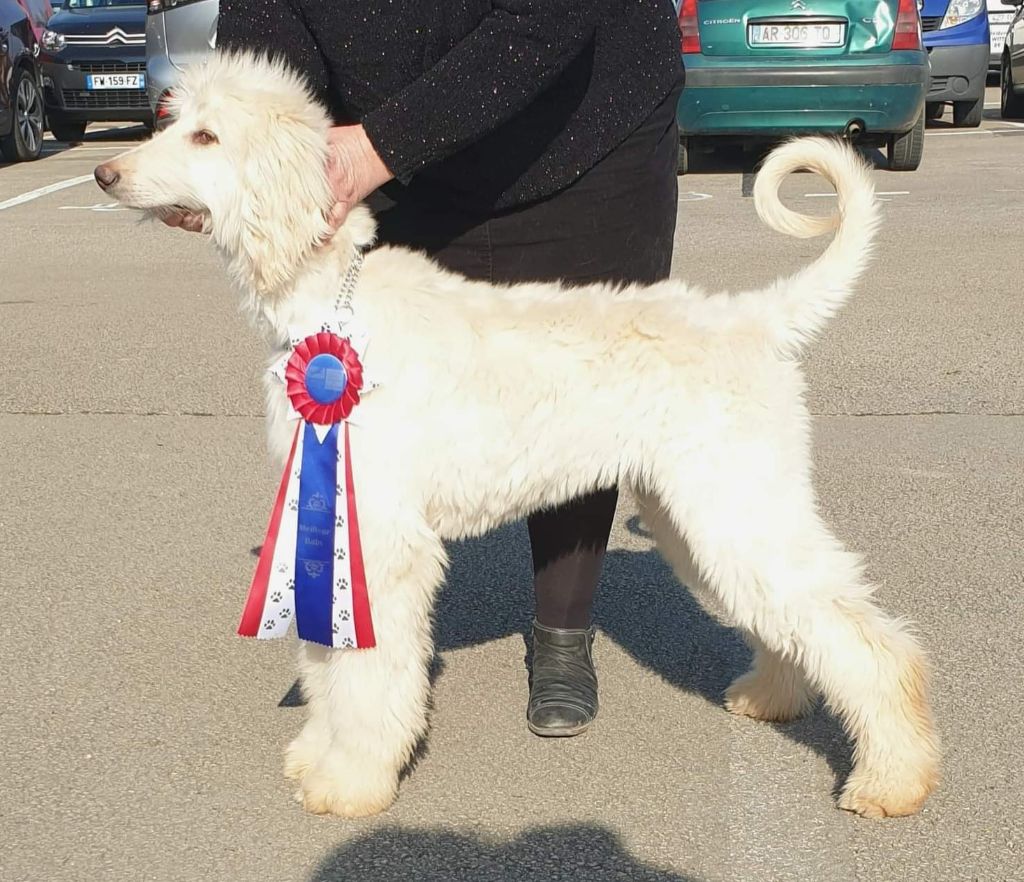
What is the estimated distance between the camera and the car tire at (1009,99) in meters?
15.4

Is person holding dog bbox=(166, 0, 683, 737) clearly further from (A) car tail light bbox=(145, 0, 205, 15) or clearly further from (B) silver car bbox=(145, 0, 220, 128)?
(A) car tail light bbox=(145, 0, 205, 15)

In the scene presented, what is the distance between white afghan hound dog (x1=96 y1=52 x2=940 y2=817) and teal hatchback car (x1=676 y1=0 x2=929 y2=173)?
303 inches

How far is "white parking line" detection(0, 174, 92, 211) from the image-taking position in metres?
11.3

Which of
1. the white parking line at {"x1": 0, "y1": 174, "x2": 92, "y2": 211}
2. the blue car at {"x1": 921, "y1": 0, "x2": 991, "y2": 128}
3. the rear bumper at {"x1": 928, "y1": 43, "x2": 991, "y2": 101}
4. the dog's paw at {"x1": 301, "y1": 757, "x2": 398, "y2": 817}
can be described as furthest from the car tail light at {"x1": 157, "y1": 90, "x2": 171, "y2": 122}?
the rear bumper at {"x1": 928, "y1": 43, "x2": 991, "y2": 101}

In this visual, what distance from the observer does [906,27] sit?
1028cm

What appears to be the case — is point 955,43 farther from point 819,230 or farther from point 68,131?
point 819,230

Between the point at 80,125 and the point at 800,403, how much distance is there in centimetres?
1453

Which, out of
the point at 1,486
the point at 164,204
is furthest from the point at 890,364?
the point at 164,204

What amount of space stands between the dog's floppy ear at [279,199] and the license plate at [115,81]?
42.3 ft

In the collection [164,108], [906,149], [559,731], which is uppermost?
[164,108]

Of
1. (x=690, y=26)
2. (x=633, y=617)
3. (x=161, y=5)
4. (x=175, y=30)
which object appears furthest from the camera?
(x=161, y=5)

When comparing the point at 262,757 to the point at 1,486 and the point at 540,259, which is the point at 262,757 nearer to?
the point at 540,259

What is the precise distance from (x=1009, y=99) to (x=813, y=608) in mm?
14543

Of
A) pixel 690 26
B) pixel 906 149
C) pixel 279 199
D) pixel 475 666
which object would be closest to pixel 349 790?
pixel 475 666
